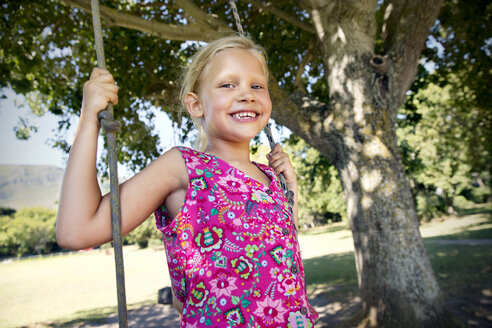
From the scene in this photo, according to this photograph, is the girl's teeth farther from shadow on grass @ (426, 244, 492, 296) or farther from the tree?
shadow on grass @ (426, 244, 492, 296)

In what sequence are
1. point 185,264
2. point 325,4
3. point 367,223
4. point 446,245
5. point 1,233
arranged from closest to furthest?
point 185,264
point 367,223
point 325,4
point 446,245
point 1,233

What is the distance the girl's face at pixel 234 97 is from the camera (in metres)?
1.65

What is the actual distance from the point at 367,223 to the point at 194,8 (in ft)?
13.0

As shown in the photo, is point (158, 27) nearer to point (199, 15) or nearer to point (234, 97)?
point (199, 15)

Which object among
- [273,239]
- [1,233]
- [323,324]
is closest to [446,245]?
[323,324]

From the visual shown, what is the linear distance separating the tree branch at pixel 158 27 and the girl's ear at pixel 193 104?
3.60m

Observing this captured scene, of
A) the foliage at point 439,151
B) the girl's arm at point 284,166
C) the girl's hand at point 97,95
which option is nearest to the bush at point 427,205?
the foliage at point 439,151

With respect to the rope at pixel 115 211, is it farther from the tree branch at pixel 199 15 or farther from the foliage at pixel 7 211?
the foliage at pixel 7 211

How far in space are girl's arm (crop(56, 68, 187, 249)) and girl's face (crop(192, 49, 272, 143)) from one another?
0.33 m

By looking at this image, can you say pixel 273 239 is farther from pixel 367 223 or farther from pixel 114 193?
pixel 367 223

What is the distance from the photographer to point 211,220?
139 centimetres

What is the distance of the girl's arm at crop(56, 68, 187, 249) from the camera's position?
1.16 m

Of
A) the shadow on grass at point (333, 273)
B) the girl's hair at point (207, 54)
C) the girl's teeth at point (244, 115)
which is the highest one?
the girl's hair at point (207, 54)

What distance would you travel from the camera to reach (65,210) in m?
1.16
